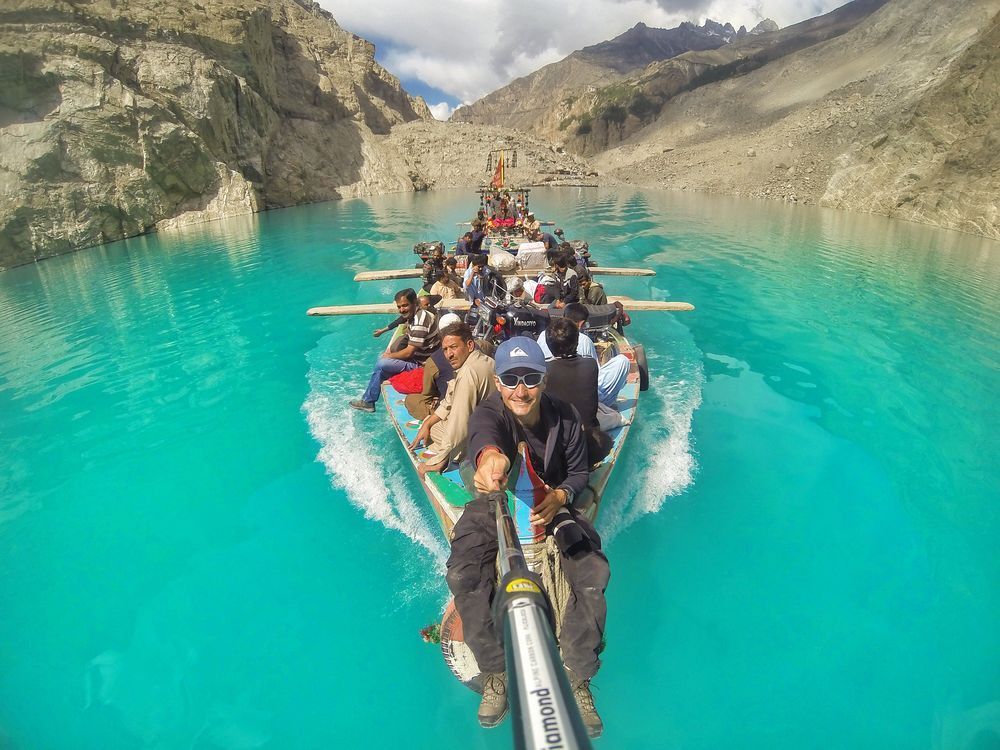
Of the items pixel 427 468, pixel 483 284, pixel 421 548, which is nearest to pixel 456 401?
pixel 427 468

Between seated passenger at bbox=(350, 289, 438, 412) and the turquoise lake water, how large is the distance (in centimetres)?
49

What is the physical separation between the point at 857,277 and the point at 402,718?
18.4 metres

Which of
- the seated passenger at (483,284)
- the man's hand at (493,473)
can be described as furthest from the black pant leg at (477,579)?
the seated passenger at (483,284)

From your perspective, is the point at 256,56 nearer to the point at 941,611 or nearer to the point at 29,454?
the point at 29,454

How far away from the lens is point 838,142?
155ft

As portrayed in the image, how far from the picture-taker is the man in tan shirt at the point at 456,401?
13.8 feet

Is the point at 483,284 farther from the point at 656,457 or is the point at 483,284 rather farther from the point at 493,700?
the point at 493,700

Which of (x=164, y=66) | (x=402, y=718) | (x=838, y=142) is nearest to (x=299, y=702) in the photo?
(x=402, y=718)

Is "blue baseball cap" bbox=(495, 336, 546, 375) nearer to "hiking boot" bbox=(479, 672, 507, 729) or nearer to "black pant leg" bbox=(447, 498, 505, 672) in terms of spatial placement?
"black pant leg" bbox=(447, 498, 505, 672)

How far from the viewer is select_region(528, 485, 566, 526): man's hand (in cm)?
310

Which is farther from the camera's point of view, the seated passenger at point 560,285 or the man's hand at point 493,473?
the seated passenger at point 560,285

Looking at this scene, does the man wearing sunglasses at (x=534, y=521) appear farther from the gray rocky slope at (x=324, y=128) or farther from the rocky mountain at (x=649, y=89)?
the rocky mountain at (x=649, y=89)

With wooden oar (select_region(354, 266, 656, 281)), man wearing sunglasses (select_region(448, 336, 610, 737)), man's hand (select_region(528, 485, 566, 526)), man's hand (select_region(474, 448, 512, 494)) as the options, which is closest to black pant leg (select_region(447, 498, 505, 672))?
man wearing sunglasses (select_region(448, 336, 610, 737))

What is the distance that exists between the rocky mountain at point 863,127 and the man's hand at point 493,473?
106 feet
